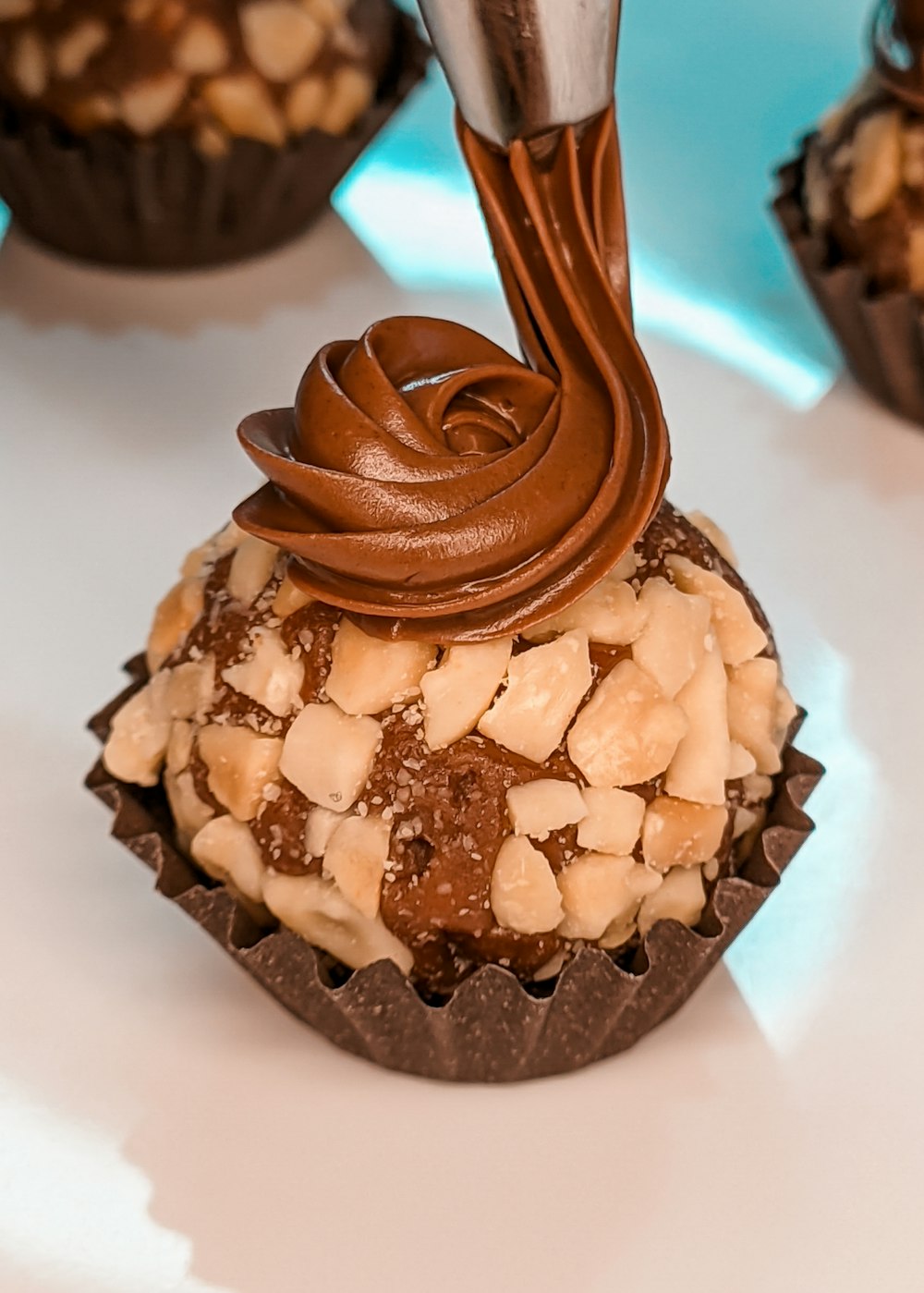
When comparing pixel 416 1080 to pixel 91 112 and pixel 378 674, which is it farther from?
pixel 91 112

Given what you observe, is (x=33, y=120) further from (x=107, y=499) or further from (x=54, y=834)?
(x=54, y=834)

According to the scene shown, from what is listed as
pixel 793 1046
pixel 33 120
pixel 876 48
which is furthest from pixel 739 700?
pixel 33 120

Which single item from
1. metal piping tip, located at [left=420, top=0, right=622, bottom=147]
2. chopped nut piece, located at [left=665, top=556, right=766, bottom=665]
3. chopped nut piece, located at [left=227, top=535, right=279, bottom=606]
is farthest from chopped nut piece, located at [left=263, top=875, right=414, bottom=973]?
metal piping tip, located at [left=420, top=0, right=622, bottom=147]

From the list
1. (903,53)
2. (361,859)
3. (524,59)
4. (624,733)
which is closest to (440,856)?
(361,859)

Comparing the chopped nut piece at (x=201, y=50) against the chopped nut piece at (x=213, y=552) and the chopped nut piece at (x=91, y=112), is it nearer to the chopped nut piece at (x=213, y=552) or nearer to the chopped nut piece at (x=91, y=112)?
the chopped nut piece at (x=91, y=112)

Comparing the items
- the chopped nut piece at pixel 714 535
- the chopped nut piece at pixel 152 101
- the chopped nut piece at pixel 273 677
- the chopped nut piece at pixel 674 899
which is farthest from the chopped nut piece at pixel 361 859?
the chopped nut piece at pixel 152 101
